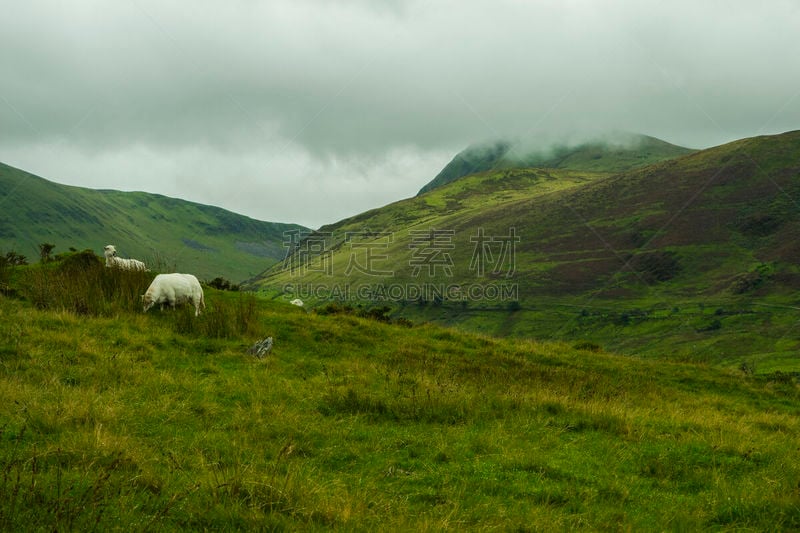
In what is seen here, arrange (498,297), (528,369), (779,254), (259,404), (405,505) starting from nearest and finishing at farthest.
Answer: (405,505)
(259,404)
(528,369)
(779,254)
(498,297)

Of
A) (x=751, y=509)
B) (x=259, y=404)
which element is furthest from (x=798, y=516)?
(x=259, y=404)

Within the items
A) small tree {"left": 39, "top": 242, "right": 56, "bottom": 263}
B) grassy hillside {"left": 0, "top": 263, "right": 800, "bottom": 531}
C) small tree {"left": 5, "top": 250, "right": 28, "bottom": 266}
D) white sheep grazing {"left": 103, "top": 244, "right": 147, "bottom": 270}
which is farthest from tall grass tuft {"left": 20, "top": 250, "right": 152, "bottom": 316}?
small tree {"left": 5, "top": 250, "right": 28, "bottom": 266}

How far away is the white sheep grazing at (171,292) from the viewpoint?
17.4 meters

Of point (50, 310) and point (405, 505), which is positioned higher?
point (50, 310)

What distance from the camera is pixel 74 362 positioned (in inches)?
442

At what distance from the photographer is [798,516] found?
6359 mm

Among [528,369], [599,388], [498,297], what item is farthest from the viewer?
[498,297]

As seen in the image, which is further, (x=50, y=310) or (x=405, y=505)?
(x=50, y=310)

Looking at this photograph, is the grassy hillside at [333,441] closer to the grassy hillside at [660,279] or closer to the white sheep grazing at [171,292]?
the white sheep grazing at [171,292]

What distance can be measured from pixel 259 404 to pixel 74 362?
188 inches

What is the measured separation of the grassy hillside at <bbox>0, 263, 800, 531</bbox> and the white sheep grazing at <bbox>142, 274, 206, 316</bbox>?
2.63ft

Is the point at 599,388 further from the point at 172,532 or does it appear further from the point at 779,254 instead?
the point at 779,254

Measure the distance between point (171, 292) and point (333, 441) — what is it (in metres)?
11.7

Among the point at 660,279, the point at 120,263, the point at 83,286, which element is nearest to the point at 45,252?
the point at 120,263
